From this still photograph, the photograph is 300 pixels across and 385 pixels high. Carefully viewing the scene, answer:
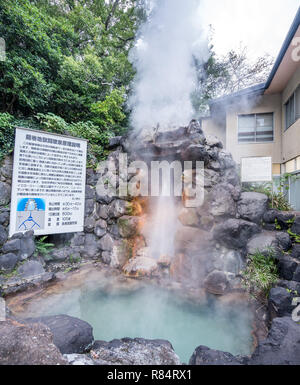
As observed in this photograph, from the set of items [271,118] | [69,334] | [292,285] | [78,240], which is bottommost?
[69,334]

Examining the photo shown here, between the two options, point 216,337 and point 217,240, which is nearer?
point 216,337

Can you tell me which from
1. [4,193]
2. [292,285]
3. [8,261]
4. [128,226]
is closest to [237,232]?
[292,285]

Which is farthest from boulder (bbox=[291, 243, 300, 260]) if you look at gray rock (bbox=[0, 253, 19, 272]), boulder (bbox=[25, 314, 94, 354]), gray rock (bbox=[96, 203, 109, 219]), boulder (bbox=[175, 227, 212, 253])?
gray rock (bbox=[0, 253, 19, 272])

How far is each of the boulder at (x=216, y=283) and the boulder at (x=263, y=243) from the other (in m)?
0.88

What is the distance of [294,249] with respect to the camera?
3738mm

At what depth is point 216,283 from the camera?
411 centimetres

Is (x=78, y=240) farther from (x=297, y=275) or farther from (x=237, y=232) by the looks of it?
(x=297, y=275)

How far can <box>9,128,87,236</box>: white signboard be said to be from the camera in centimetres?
429

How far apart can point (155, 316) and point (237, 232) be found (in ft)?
8.98

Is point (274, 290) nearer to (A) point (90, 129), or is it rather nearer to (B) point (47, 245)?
(B) point (47, 245)

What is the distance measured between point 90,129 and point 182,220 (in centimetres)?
448

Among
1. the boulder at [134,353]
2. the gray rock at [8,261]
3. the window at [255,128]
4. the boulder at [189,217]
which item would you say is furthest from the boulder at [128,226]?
the window at [255,128]

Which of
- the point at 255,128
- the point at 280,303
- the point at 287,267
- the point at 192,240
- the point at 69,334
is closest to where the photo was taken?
the point at 69,334
